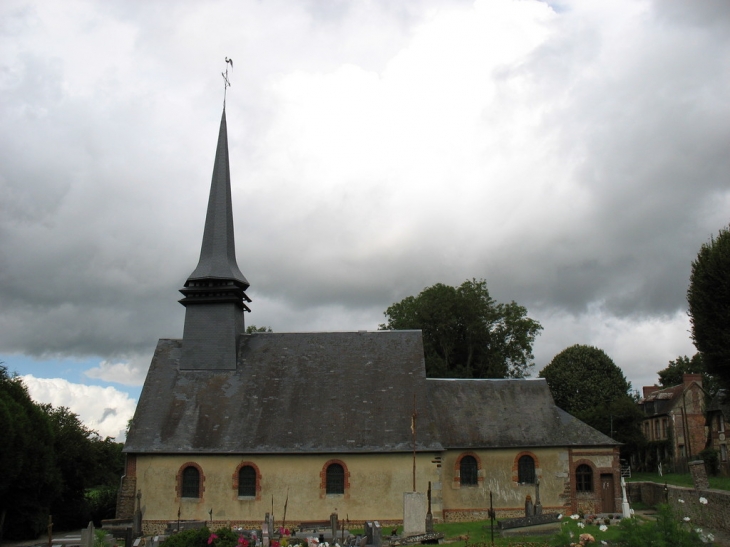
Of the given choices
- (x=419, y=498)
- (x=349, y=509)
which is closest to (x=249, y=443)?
(x=349, y=509)

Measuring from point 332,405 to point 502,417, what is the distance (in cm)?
768

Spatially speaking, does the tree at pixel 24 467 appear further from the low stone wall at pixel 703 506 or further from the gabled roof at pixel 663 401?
the gabled roof at pixel 663 401

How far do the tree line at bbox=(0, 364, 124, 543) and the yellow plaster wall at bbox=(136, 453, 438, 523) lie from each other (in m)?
4.46

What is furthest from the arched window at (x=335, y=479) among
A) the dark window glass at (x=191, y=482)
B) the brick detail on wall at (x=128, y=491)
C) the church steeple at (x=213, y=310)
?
the brick detail on wall at (x=128, y=491)

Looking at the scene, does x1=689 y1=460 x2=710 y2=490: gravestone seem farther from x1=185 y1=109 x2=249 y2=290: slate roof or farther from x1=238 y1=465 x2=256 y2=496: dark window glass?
x1=185 y1=109 x2=249 y2=290: slate roof

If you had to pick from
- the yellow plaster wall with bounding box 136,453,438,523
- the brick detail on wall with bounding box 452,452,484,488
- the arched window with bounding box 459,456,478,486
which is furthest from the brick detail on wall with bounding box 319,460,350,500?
the arched window with bounding box 459,456,478,486

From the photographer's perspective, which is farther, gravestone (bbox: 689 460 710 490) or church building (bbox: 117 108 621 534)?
church building (bbox: 117 108 621 534)

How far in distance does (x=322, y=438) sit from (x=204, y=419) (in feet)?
16.9

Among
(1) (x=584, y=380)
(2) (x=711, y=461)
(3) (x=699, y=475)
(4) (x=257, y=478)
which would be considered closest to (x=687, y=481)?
(2) (x=711, y=461)

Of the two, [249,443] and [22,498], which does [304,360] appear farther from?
[22,498]

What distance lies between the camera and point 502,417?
1145 inches

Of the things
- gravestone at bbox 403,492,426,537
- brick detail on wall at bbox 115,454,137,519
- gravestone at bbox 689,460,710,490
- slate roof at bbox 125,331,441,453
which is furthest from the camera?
slate roof at bbox 125,331,441,453

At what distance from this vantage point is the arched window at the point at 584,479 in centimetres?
2778

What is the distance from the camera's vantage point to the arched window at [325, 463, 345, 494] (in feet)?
85.7
